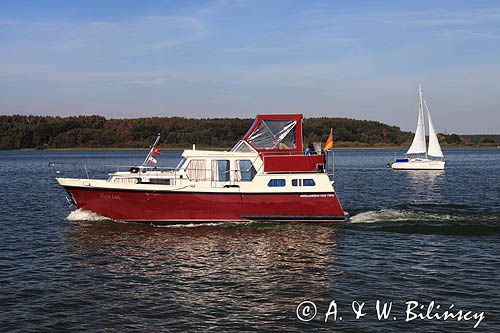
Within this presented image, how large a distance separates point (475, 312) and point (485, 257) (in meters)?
6.32

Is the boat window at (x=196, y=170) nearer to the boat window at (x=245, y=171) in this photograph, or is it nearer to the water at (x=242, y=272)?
the boat window at (x=245, y=171)

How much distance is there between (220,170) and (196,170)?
3.57ft

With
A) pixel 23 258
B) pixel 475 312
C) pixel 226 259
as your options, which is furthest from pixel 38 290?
pixel 475 312

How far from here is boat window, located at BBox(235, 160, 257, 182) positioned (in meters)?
25.2

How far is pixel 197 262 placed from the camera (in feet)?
61.7

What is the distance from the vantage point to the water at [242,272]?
1333 cm

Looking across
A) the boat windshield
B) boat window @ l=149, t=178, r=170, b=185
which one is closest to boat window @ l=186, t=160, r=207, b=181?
boat window @ l=149, t=178, r=170, b=185

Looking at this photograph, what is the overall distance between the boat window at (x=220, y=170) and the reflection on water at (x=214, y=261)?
222cm

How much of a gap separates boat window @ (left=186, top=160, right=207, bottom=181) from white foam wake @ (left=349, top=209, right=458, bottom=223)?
7502 mm

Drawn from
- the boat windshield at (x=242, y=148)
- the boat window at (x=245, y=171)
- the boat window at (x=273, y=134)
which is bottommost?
the boat window at (x=245, y=171)

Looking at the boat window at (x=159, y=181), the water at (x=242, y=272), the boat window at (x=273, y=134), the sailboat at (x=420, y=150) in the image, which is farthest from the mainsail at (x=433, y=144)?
the boat window at (x=159, y=181)

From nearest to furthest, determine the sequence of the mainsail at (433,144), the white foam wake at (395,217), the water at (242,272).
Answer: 1. the water at (242,272)
2. the white foam wake at (395,217)
3. the mainsail at (433,144)

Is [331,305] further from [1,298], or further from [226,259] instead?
[1,298]

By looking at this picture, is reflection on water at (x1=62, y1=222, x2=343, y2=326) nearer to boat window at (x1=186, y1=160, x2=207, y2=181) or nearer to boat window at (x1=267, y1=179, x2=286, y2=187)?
boat window at (x1=267, y1=179, x2=286, y2=187)
